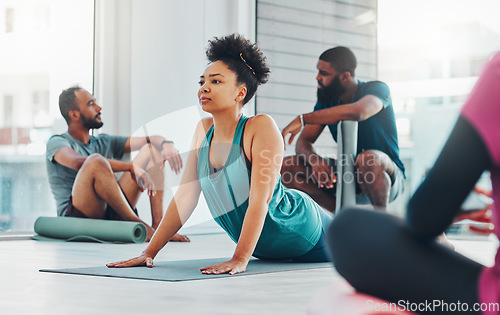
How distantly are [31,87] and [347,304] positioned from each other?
406 cm

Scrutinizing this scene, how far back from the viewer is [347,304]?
94cm

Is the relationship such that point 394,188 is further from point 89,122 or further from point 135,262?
point 89,122

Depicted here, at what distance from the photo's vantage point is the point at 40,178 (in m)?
4.60

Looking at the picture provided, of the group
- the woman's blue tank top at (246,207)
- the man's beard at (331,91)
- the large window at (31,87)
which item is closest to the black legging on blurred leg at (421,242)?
the woman's blue tank top at (246,207)

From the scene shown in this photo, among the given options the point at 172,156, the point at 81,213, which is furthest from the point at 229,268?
the point at 81,213

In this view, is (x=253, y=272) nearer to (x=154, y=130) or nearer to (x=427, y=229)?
(x=427, y=229)

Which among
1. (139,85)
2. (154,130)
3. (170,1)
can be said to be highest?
(170,1)

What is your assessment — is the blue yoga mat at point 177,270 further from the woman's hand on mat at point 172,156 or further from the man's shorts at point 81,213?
the man's shorts at point 81,213

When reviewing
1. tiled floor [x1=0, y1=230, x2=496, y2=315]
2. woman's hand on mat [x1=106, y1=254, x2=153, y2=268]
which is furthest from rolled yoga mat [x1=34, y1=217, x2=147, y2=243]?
woman's hand on mat [x1=106, y1=254, x2=153, y2=268]

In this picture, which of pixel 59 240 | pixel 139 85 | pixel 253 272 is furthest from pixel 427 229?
pixel 139 85

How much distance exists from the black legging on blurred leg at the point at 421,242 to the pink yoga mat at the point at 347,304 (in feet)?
0.04

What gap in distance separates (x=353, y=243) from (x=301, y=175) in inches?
112

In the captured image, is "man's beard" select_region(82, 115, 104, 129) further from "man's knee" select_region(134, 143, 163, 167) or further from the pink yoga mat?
the pink yoga mat

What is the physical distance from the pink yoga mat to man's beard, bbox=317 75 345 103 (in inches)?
114
